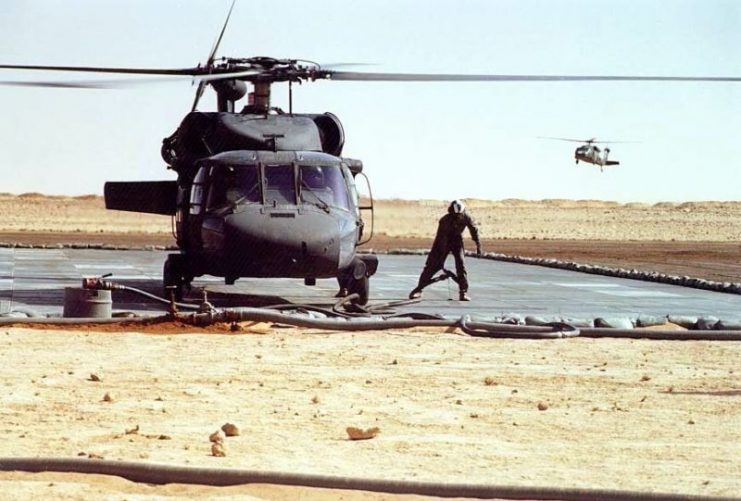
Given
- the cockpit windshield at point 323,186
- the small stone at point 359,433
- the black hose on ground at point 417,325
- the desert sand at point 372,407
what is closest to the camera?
the desert sand at point 372,407

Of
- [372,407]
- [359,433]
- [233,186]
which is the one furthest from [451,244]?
[359,433]

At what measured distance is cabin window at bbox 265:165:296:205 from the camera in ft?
62.3

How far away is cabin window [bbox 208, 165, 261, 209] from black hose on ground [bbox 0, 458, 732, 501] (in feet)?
37.4

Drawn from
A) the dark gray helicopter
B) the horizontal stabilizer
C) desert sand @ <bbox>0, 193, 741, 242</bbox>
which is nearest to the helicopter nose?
the dark gray helicopter

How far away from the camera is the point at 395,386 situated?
39.0ft

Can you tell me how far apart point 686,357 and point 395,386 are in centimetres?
418

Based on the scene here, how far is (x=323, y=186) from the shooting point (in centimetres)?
1947

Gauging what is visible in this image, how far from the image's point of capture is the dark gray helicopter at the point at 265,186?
18.3m

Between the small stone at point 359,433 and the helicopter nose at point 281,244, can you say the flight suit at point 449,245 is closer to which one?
the helicopter nose at point 281,244

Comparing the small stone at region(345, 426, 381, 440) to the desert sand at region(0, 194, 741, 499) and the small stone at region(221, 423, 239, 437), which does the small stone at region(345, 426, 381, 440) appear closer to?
the desert sand at region(0, 194, 741, 499)

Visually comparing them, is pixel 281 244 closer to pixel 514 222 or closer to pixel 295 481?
pixel 295 481

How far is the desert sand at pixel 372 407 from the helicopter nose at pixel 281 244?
5.22ft

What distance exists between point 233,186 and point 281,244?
157 cm

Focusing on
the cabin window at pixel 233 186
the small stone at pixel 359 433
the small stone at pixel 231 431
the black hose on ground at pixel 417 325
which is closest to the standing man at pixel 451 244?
the cabin window at pixel 233 186
